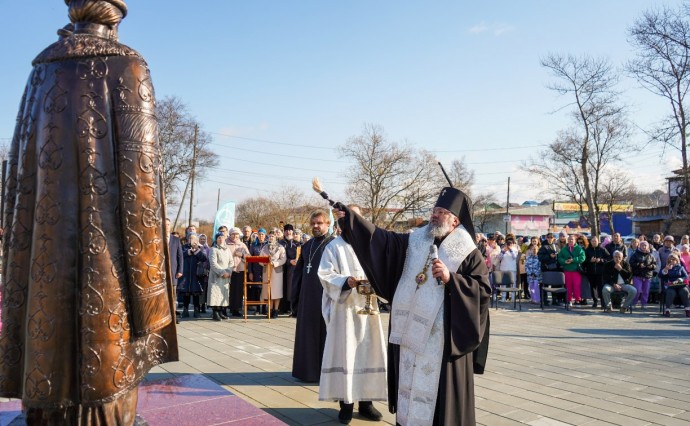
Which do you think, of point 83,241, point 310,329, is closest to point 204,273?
point 310,329

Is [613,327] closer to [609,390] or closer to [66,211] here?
[609,390]

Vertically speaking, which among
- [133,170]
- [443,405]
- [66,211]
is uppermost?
[133,170]

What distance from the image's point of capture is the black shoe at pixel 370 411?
16.4 ft

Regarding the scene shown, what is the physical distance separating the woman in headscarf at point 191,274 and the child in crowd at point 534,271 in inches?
343

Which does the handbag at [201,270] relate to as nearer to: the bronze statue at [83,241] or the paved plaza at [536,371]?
the paved plaza at [536,371]

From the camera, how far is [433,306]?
407 centimetres

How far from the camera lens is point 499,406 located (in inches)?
212

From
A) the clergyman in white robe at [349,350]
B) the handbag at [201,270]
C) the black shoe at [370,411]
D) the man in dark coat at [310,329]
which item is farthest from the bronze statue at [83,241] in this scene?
the handbag at [201,270]

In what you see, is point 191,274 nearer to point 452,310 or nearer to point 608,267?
point 452,310

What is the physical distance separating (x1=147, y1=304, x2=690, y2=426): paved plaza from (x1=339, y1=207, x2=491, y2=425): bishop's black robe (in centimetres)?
108

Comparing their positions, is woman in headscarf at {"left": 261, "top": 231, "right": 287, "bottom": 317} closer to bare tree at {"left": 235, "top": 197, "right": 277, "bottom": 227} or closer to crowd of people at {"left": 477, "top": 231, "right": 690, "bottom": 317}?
crowd of people at {"left": 477, "top": 231, "right": 690, "bottom": 317}

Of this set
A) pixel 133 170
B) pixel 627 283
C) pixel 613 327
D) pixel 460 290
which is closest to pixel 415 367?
pixel 460 290

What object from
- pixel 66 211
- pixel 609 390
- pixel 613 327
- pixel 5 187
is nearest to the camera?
pixel 66 211

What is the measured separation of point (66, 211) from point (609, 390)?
233 inches
